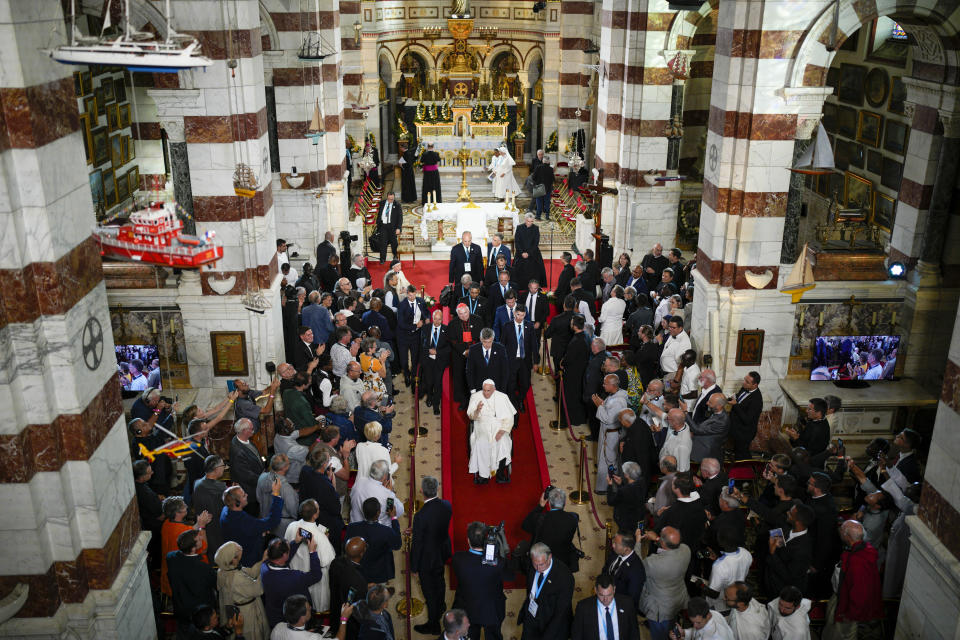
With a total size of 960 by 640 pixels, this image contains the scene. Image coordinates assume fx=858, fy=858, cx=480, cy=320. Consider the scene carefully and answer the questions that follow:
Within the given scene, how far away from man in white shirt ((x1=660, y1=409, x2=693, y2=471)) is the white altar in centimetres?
1024

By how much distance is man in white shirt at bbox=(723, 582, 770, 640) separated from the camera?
21.4ft

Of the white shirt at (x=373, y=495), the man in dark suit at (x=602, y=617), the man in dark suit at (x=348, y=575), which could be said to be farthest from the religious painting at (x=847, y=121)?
the man in dark suit at (x=348, y=575)

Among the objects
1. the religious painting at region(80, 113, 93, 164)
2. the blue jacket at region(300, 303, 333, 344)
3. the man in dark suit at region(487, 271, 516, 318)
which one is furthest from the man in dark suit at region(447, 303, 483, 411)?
the religious painting at region(80, 113, 93, 164)

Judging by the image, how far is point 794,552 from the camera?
288 inches

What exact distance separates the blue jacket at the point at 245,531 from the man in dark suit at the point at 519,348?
175 inches

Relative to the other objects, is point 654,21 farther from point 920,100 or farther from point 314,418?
point 314,418

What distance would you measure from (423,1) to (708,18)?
11.9 meters

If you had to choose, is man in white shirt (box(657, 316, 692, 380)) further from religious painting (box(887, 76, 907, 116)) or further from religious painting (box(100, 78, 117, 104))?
religious painting (box(100, 78, 117, 104))

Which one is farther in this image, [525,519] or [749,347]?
[749,347]

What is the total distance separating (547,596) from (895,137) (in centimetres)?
1079

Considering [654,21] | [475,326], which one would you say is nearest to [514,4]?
[654,21]

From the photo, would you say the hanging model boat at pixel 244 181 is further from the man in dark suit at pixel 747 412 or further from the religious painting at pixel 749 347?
the religious painting at pixel 749 347

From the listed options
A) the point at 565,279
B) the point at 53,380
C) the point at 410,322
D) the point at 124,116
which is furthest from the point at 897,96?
the point at 124,116

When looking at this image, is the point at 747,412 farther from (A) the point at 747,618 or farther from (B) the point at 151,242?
(B) the point at 151,242
